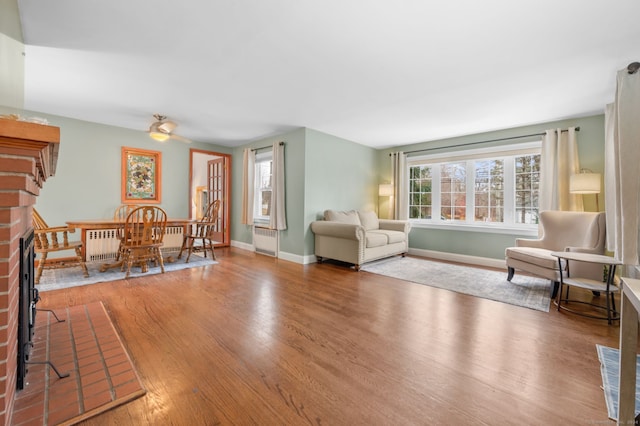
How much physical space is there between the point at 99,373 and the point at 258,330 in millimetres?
944

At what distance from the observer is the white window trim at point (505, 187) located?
4191 mm

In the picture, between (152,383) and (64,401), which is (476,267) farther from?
(64,401)

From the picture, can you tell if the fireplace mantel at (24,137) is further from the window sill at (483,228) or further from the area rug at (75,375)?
the window sill at (483,228)

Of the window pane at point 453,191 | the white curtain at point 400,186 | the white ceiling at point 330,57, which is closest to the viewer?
the white ceiling at point 330,57

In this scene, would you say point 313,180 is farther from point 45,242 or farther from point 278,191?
point 45,242

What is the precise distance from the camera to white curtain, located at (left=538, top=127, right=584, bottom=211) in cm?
367

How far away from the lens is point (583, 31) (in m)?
1.93

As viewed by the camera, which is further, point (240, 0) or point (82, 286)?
point (82, 286)

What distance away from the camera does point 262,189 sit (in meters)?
5.53

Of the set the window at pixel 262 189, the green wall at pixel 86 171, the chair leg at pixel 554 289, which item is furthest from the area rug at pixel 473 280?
the green wall at pixel 86 171

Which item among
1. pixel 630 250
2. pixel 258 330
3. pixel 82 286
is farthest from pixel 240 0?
pixel 630 250

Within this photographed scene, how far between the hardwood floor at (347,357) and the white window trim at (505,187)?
2172 mm

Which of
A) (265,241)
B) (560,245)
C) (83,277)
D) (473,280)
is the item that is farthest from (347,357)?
(265,241)

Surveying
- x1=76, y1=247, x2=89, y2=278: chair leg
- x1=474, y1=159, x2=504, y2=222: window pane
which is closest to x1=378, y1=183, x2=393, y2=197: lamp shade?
x1=474, y1=159, x2=504, y2=222: window pane
